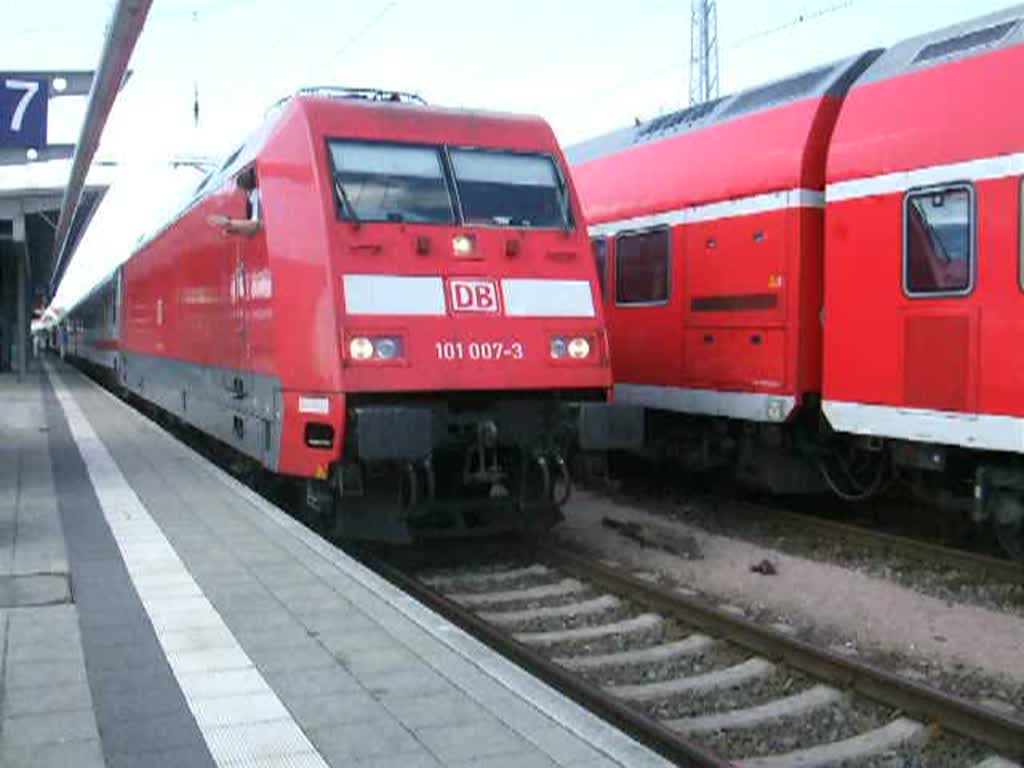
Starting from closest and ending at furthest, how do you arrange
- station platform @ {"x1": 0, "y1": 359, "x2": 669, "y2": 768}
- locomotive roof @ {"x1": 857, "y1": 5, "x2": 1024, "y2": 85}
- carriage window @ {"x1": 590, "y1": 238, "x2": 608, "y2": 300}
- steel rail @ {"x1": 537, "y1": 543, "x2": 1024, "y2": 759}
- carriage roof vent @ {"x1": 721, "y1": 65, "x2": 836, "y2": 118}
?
station platform @ {"x1": 0, "y1": 359, "x2": 669, "y2": 768}
steel rail @ {"x1": 537, "y1": 543, "x2": 1024, "y2": 759}
locomotive roof @ {"x1": 857, "y1": 5, "x2": 1024, "y2": 85}
carriage roof vent @ {"x1": 721, "y1": 65, "x2": 836, "y2": 118}
carriage window @ {"x1": 590, "y1": 238, "x2": 608, "y2": 300}

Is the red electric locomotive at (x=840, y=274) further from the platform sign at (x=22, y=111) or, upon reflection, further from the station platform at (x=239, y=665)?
the platform sign at (x=22, y=111)

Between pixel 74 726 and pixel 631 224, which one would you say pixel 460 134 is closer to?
pixel 631 224

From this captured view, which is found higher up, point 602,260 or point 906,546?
point 602,260

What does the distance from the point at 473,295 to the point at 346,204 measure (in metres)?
1.08

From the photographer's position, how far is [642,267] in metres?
11.5

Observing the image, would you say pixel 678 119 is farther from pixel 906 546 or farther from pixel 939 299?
pixel 906 546

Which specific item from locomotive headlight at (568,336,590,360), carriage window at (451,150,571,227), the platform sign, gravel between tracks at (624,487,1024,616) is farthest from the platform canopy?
gravel between tracks at (624,487,1024,616)

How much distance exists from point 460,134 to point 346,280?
174 cm

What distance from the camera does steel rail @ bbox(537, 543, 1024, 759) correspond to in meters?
4.98

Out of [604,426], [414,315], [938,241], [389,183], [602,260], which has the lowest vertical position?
[604,426]

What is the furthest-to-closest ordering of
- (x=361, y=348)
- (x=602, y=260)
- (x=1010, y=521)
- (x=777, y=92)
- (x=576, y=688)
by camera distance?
(x=602, y=260), (x=777, y=92), (x=1010, y=521), (x=361, y=348), (x=576, y=688)

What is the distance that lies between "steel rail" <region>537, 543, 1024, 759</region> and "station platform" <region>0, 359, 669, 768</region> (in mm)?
1933

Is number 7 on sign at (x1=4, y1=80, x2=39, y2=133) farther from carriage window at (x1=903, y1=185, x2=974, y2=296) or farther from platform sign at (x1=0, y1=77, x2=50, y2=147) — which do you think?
carriage window at (x1=903, y1=185, x2=974, y2=296)

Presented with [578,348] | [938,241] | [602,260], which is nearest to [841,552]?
[938,241]
